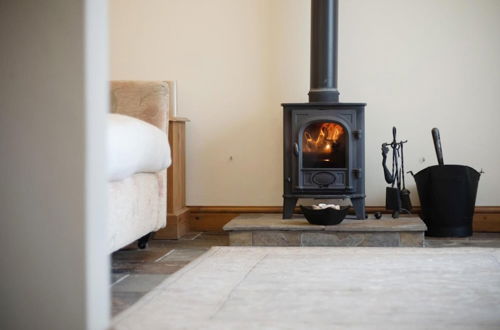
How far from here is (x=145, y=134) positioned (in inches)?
124

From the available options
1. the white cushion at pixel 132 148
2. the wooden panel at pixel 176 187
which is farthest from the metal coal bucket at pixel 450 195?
the white cushion at pixel 132 148

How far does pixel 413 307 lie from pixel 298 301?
12.9 inches

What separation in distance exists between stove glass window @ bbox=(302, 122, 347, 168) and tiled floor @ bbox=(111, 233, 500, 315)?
24.2 inches

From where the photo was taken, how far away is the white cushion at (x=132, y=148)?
2.66 metres

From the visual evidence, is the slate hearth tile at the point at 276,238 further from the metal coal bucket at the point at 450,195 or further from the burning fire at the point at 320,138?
the metal coal bucket at the point at 450,195

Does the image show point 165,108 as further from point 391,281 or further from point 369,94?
point 391,281

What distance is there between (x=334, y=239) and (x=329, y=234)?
0.11ft

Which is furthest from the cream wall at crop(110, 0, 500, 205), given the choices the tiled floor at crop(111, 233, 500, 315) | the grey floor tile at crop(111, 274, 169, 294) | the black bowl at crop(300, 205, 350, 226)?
the grey floor tile at crop(111, 274, 169, 294)

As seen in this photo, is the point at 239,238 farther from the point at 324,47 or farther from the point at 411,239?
the point at 324,47

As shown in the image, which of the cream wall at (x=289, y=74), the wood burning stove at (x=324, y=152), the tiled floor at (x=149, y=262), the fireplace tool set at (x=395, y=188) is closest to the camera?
the tiled floor at (x=149, y=262)

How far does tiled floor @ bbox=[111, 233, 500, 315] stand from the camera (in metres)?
2.59

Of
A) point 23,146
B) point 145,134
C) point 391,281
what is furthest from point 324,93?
point 23,146

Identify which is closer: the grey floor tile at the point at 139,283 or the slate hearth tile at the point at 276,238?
the grey floor tile at the point at 139,283

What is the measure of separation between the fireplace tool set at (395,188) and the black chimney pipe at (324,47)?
0.39 m
